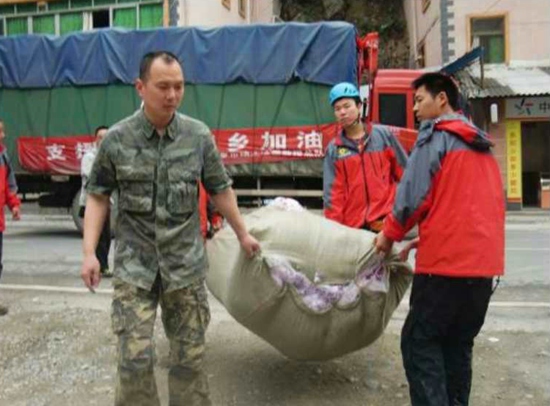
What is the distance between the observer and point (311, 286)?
345 centimetres

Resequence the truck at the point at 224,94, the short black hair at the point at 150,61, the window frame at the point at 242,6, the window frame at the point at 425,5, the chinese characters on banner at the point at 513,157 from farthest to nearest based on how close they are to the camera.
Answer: the window frame at the point at 242,6 < the window frame at the point at 425,5 < the chinese characters on banner at the point at 513,157 < the truck at the point at 224,94 < the short black hair at the point at 150,61

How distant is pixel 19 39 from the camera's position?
12.0m

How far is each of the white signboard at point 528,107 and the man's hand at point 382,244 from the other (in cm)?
1540

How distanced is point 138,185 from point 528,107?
1647 centimetres

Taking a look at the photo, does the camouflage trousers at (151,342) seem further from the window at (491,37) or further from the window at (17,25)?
the window at (17,25)

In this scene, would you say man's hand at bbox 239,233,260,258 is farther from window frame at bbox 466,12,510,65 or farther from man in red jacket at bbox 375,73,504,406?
window frame at bbox 466,12,510,65

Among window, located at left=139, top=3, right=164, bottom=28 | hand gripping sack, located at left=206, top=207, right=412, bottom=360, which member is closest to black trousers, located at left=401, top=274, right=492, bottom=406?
hand gripping sack, located at left=206, top=207, right=412, bottom=360

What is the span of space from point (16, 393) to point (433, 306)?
2424 mm

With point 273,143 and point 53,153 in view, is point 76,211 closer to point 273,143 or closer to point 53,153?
point 53,153

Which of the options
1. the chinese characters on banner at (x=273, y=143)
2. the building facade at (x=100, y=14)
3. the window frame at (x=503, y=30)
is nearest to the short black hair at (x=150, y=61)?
the chinese characters on banner at (x=273, y=143)

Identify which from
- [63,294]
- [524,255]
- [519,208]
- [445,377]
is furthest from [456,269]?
[519,208]

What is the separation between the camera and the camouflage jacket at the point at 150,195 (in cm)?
291

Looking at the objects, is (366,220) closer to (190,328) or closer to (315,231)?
(315,231)

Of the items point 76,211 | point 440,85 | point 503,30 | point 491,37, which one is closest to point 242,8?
point 491,37
